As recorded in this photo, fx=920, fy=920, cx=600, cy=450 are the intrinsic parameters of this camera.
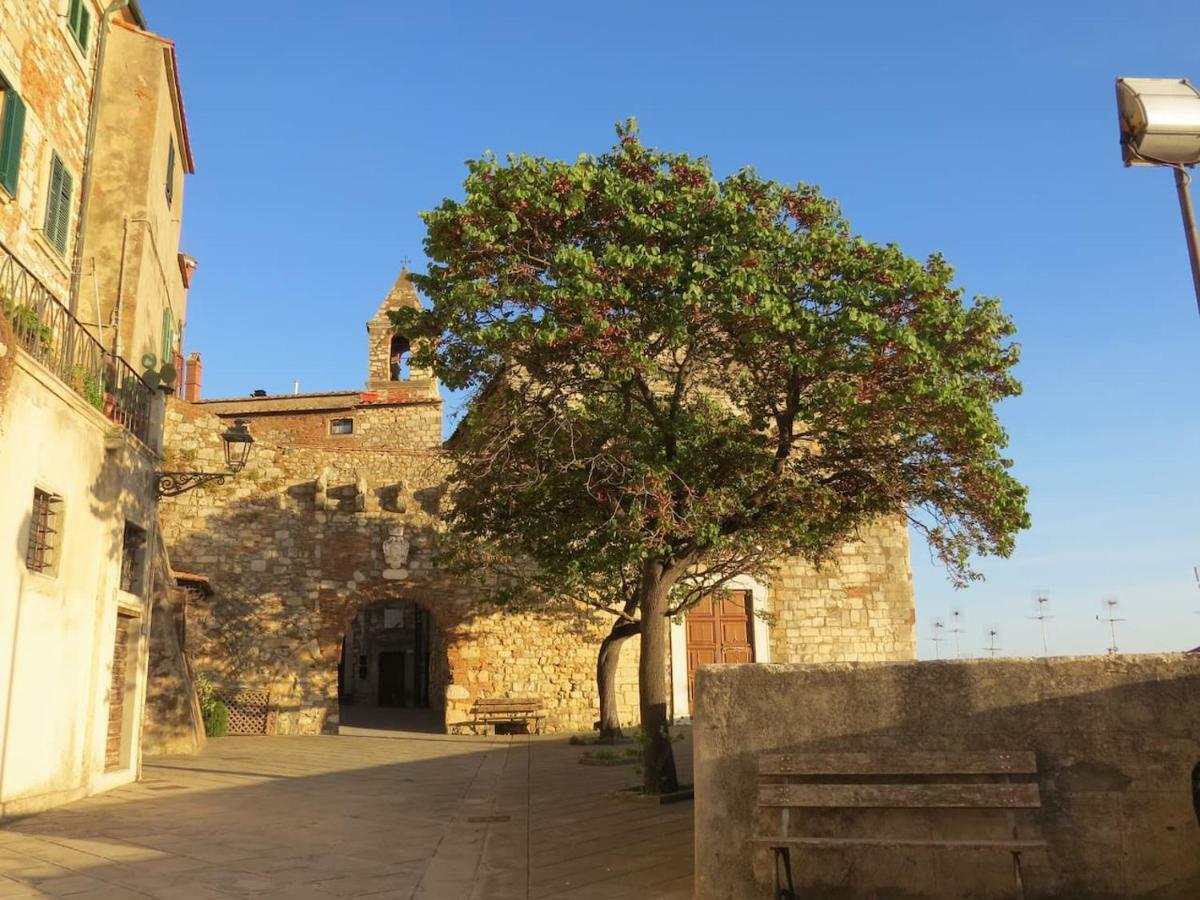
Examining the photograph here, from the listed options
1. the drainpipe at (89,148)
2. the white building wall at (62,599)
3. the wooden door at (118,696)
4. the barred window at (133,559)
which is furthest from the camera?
the barred window at (133,559)

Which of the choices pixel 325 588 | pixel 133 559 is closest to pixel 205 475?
pixel 133 559

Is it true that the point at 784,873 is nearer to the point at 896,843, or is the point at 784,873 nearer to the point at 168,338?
the point at 896,843

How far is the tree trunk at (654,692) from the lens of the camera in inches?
375

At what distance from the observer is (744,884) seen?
16.9 feet

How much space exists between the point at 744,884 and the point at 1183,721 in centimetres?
254

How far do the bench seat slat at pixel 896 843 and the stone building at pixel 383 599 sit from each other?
13.1 meters

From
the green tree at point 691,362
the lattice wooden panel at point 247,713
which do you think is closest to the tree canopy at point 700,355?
the green tree at point 691,362

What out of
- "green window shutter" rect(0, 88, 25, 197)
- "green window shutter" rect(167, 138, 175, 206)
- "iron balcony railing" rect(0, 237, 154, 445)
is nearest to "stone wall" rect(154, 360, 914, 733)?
"green window shutter" rect(167, 138, 175, 206)

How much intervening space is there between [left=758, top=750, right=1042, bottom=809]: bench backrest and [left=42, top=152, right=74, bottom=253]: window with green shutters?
10.3m

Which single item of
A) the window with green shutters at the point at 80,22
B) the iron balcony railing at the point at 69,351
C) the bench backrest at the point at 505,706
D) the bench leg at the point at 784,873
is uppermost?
the window with green shutters at the point at 80,22

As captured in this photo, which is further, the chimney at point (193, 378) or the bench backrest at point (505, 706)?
the chimney at point (193, 378)

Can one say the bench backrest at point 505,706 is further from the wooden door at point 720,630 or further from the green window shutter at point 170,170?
the green window shutter at point 170,170

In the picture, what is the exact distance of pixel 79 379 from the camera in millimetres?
9922

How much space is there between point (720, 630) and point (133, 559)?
43.8 feet
